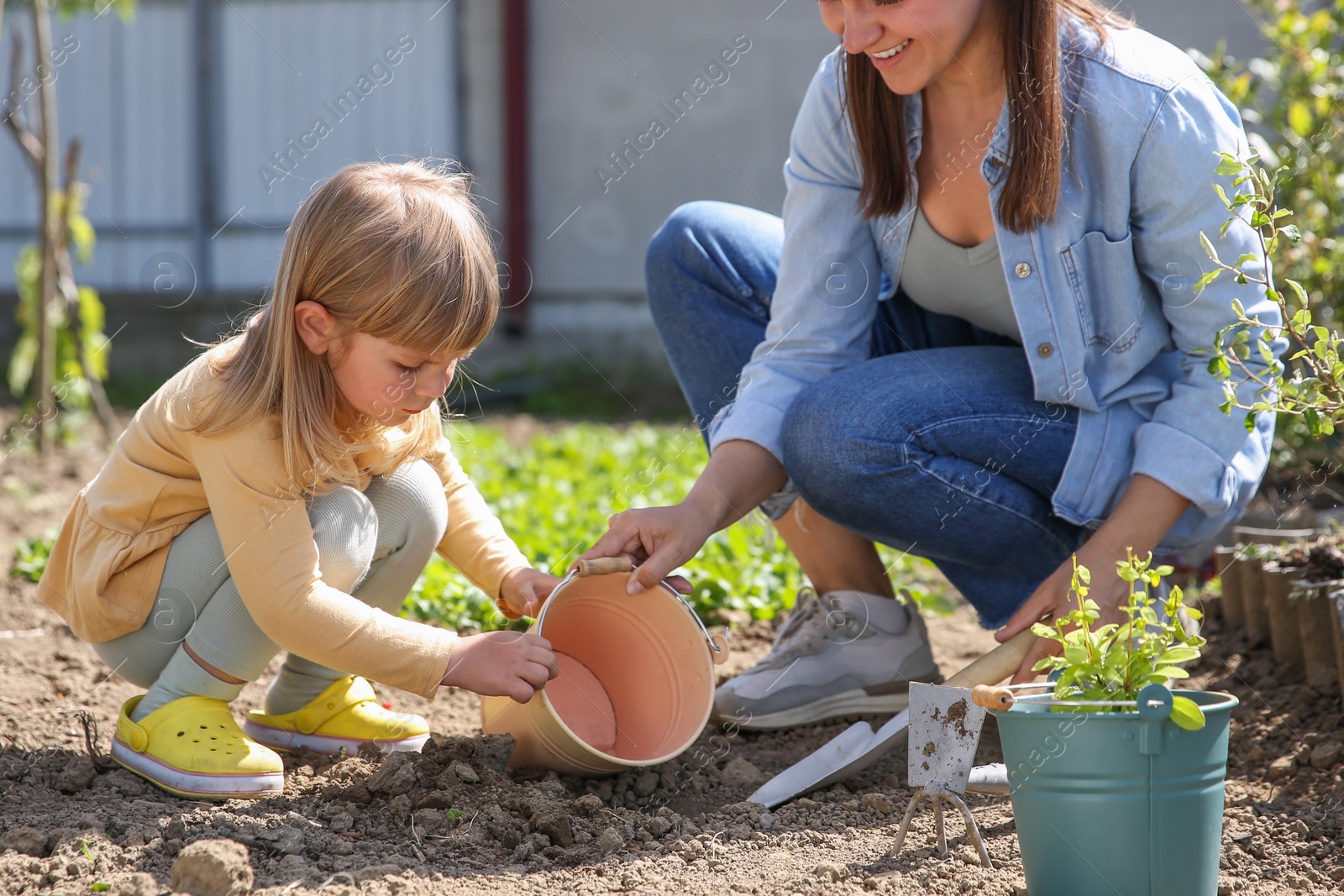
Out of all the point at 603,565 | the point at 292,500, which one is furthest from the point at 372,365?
the point at 603,565

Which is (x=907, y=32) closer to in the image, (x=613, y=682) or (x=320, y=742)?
(x=613, y=682)

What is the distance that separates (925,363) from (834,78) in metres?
0.55

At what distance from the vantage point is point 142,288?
824cm

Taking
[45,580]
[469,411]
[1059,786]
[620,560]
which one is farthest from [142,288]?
[1059,786]

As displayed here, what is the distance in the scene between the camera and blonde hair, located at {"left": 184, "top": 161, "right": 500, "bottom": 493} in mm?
1799

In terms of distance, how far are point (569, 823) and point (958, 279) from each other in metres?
1.18

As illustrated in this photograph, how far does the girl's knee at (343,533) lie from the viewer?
6.21ft

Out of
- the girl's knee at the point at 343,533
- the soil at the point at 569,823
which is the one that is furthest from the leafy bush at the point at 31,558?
the girl's knee at the point at 343,533

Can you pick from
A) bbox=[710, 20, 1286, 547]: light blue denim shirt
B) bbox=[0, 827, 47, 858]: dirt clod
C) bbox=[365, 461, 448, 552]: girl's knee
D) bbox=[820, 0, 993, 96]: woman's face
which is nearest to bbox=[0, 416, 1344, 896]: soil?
bbox=[0, 827, 47, 858]: dirt clod

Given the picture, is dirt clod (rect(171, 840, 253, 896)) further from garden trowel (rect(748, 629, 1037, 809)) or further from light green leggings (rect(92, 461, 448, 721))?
garden trowel (rect(748, 629, 1037, 809))

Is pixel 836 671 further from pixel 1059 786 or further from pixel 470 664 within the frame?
pixel 1059 786

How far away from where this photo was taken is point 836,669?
2293 mm

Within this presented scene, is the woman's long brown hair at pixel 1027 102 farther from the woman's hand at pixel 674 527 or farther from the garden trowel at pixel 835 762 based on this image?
the garden trowel at pixel 835 762

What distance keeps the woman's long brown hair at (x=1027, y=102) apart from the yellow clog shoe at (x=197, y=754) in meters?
1.47
